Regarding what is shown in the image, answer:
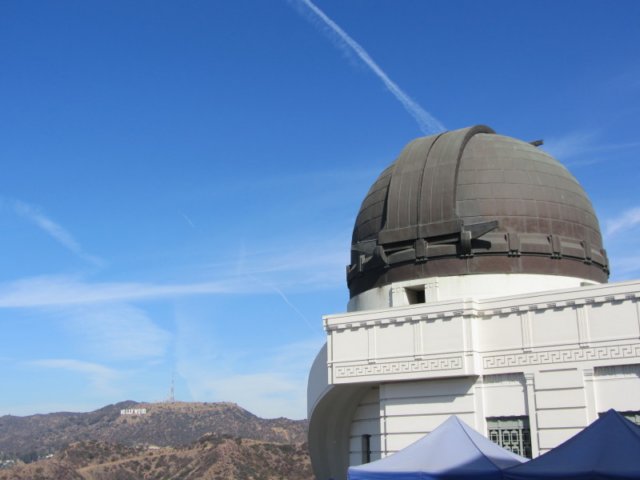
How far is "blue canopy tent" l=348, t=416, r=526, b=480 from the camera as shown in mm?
12781

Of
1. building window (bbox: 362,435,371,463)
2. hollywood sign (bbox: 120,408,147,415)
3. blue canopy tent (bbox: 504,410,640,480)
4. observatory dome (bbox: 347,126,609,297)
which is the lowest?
blue canopy tent (bbox: 504,410,640,480)

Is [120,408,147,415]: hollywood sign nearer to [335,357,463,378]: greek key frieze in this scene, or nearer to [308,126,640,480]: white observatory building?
[308,126,640,480]: white observatory building

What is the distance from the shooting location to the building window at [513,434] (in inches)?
743

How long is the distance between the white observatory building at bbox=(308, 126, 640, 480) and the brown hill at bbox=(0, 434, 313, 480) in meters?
42.6

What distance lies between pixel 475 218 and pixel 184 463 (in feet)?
189

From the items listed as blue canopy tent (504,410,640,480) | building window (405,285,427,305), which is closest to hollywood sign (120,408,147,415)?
building window (405,285,427,305)

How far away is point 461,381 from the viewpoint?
19688 millimetres

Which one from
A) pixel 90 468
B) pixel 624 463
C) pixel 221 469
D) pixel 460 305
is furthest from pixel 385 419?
pixel 90 468

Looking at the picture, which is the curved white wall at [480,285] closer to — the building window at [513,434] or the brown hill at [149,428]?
the building window at [513,434]

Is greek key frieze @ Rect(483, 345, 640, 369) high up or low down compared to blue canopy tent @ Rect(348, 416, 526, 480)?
up

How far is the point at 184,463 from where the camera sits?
72812 millimetres

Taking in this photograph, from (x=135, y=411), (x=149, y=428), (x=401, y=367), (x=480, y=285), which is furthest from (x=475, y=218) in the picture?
(x=135, y=411)

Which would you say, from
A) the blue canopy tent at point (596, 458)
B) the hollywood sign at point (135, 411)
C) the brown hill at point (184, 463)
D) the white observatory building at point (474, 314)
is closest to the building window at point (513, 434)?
the white observatory building at point (474, 314)

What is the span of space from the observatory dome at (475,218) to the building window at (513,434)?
3906 mm
